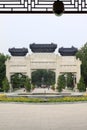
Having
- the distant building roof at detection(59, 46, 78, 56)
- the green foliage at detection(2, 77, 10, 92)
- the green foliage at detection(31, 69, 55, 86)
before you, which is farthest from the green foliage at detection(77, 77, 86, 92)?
the green foliage at detection(31, 69, 55, 86)

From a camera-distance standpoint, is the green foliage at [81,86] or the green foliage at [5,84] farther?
the green foliage at [5,84]

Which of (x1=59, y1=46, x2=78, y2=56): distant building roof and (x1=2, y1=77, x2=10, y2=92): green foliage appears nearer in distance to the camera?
(x1=2, y1=77, x2=10, y2=92): green foliage

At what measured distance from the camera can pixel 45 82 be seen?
77875 millimetres

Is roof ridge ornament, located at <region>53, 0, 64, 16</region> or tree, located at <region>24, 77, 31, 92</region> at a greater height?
roof ridge ornament, located at <region>53, 0, 64, 16</region>

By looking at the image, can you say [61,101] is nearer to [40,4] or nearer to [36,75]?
[40,4]

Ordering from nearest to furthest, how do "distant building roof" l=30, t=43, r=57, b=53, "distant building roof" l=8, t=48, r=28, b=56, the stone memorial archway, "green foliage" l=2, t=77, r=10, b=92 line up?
"green foliage" l=2, t=77, r=10, b=92 → the stone memorial archway → "distant building roof" l=30, t=43, r=57, b=53 → "distant building roof" l=8, t=48, r=28, b=56

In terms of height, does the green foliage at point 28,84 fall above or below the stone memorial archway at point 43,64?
below

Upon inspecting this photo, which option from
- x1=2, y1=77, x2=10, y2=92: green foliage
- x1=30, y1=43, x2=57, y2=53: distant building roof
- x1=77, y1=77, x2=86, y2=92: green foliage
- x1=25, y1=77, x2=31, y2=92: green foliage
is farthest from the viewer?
x1=30, y1=43, x2=57, y2=53: distant building roof

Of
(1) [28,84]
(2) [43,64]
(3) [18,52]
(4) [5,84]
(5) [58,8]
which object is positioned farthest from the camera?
(3) [18,52]

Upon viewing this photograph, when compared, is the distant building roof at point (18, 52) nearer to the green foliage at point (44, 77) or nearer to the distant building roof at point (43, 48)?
the distant building roof at point (43, 48)

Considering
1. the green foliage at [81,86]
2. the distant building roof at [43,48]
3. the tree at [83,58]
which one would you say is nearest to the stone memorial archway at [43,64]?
the distant building roof at [43,48]

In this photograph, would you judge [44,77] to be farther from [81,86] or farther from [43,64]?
[81,86]

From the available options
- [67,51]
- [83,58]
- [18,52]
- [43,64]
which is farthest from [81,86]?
[18,52]

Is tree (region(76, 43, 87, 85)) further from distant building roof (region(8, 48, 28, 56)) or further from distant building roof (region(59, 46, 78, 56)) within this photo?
distant building roof (region(8, 48, 28, 56))
